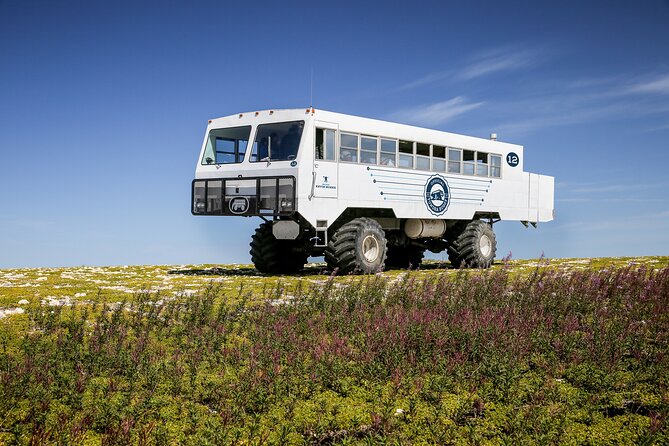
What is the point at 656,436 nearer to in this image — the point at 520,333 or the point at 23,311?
the point at 520,333

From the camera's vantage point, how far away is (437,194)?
19750mm

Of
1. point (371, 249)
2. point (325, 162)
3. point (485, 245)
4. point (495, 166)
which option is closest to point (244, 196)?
point (325, 162)

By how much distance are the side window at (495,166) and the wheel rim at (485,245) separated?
88.0 inches

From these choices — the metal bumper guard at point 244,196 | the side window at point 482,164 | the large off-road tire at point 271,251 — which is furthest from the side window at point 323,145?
the side window at point 482,164

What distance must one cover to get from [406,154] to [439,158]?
1.64 meters

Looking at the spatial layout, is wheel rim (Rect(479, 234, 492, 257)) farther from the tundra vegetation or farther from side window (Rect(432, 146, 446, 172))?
the tundra vegetation

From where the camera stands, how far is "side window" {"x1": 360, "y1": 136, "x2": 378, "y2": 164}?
17375 mm

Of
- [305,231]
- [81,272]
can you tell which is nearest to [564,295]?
[305,231]

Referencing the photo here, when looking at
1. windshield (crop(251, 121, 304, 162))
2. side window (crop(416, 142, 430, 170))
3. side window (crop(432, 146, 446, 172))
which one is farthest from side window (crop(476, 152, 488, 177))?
windshield (crop(251, 121, 304, 162))

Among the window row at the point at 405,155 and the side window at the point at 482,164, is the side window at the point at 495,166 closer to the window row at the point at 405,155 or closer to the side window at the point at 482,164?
the window row at the point at 405,155

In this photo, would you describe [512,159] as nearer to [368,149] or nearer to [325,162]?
[368,149]

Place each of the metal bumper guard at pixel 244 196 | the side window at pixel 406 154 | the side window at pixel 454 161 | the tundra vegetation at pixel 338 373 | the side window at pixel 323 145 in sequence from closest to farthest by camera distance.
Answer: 1. the tundra vegetation at pixel 338 373
2. the metal bumper guard at pixel 244 196
3. the side window at pixel 323 145
4. the side window at pixel 406 154
5. the side window at pixel 454 161

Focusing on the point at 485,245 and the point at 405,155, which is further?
the point at 485,245

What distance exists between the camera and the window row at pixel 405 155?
16.5 m
